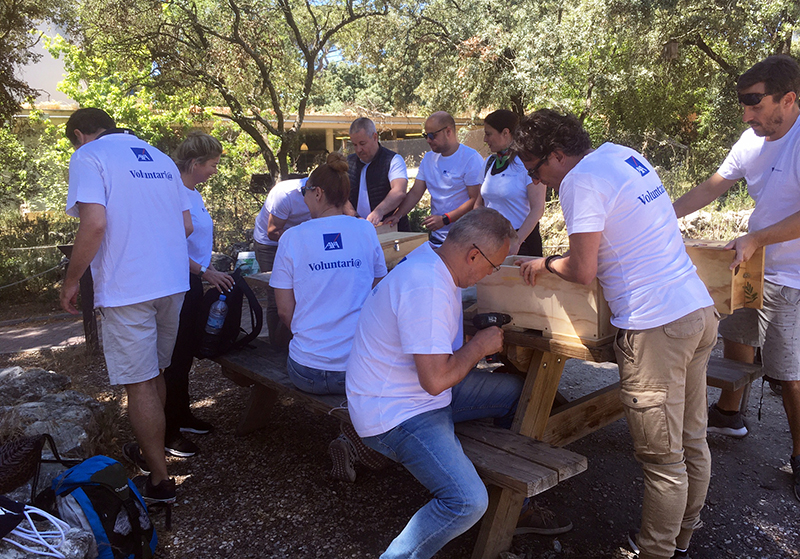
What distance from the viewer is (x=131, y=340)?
297cm

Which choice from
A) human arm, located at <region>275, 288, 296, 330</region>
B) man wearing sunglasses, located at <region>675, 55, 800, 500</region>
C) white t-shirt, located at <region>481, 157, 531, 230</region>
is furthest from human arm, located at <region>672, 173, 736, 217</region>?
human arm, located at <region>275, 288, 296, 330</region>

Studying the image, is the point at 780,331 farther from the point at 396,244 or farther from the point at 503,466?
the point at 396,244

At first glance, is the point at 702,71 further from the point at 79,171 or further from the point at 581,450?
the point at 79,171

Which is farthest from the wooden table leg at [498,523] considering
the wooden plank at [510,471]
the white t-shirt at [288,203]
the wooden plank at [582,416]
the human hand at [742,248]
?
the white t-shirt at [288,203]

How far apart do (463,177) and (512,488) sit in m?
2.72

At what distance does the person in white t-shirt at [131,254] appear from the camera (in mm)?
2824

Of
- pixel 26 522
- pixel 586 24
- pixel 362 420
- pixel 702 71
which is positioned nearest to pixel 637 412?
pixel 362 420

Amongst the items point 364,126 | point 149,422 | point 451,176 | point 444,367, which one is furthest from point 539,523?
point 364,126

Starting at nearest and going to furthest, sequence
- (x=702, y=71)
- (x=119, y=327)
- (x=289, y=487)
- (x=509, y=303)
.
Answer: (x=509, y=303) < (x=119, y=327) < (x=289, y=487) < (x=702, y=71)

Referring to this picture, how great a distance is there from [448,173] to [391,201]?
1.53 feet

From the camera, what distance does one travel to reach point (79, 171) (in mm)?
2803

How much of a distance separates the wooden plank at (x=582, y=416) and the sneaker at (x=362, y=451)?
78 centimetres

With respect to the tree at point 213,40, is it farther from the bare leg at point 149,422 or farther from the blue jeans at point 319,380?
the blue jeans at point 319,380

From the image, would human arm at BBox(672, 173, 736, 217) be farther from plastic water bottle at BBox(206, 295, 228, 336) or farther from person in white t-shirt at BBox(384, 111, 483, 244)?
plastic water bottle at BBox(206, 295, 228, 336)
